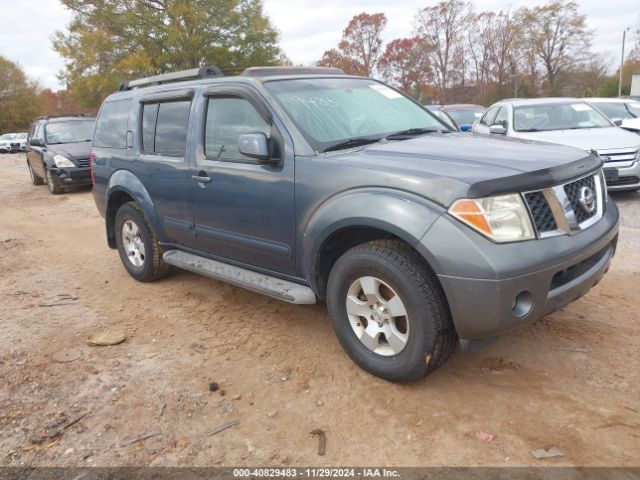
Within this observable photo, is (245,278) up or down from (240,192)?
down

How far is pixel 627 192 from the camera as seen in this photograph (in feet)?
28.2

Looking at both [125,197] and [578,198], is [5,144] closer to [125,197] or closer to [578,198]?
[125,197]

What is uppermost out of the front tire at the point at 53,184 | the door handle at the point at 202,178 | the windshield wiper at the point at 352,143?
the windshield wiper at the point at 352,143

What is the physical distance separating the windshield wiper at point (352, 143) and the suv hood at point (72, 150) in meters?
10.3

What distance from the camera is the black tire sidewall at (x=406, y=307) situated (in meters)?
2.85

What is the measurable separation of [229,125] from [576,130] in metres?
6.46

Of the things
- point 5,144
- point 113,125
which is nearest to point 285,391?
point 113,125

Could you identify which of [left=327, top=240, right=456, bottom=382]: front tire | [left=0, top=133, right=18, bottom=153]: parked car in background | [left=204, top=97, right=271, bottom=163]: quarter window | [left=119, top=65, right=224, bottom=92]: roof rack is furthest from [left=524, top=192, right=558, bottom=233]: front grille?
[left=0, top=133, right=18, bottom=153]: parked car in background

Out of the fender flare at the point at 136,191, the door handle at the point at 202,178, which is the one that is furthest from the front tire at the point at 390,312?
the fender flare at the point at 136,191

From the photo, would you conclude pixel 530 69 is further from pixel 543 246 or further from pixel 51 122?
pixel 543 246

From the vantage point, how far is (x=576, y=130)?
8391 mm

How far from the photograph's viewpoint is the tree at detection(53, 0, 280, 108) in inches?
887

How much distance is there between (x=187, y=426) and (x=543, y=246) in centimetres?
209

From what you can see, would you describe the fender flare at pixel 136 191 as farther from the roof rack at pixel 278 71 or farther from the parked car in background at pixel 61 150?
the parked car in background at pixel 61 150
